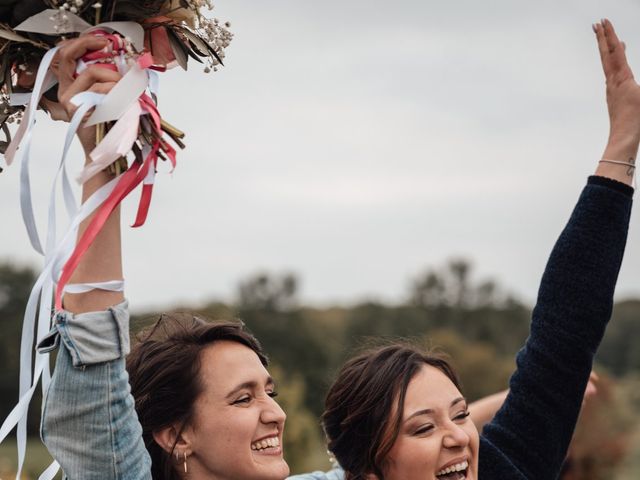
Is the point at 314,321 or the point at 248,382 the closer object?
the point at 248,382

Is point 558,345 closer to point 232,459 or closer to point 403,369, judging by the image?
point 403,369

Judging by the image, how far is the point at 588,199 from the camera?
12.1 ft

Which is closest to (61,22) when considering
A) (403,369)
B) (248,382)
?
(248,382)

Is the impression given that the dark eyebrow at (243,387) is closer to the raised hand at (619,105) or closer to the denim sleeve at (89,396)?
the denim sleeve at (89,396)

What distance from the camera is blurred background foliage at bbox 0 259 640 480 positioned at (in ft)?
94.6

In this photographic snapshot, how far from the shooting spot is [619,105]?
3705 millimetres

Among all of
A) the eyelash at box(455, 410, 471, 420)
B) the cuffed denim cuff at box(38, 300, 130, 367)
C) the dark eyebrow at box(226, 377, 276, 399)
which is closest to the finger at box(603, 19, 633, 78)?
the eyelash at box(455, 410, 471, 420)

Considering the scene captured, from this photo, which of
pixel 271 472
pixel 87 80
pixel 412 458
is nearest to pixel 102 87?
pixel 87 80

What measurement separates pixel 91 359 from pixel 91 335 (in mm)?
59

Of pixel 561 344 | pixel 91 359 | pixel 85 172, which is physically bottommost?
pixel 561 344

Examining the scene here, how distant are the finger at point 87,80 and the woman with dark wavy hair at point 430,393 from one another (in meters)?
1.21

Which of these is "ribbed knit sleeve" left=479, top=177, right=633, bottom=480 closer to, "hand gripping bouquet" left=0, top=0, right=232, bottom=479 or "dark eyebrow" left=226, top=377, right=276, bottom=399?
"dark eyebrow" left=226, top=377, right=276, bottom=399

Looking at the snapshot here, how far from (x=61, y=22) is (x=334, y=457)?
2189 millimetres

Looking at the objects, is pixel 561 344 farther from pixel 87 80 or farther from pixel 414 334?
pixel 414 334
